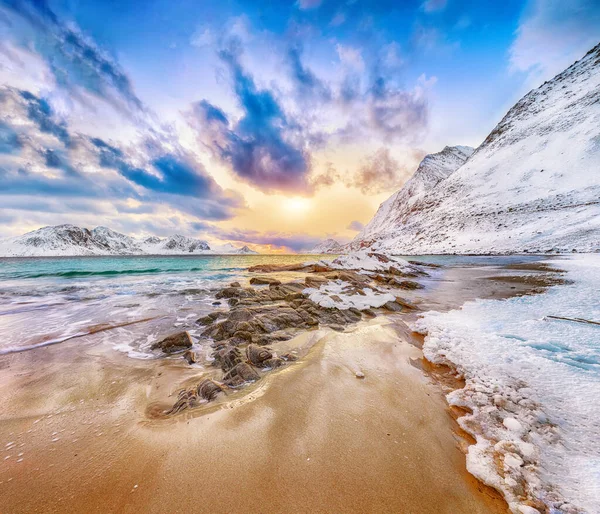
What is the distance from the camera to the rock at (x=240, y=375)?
4.07 metres

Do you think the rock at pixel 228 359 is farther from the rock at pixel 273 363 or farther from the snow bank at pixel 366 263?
the snow bank at pixel 366 263

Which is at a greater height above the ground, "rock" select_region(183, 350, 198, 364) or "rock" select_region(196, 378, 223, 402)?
"rock" select_region(196, 378, 223, 402)

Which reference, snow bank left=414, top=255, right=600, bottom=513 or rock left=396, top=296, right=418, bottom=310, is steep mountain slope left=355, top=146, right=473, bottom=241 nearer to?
rock left=396, top=296, right=418, bottom=310

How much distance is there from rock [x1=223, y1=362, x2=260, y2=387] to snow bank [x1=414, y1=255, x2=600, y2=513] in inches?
127

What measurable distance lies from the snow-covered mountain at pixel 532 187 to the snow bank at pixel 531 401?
4374 cm

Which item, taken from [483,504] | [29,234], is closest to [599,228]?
[483,504]

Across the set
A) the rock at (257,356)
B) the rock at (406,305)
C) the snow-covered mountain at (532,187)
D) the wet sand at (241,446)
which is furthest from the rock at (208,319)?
the snow-covered mountain at (532,187)

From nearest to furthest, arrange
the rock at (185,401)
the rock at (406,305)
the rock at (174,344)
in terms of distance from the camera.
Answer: the rock at (185,401), the rock at (174,344), the rock at (406,305)

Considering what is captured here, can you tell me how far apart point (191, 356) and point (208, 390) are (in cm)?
185

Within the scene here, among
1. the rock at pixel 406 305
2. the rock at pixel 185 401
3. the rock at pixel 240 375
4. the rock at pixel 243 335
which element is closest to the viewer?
the rock at pixel 185 401

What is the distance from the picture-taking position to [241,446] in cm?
266

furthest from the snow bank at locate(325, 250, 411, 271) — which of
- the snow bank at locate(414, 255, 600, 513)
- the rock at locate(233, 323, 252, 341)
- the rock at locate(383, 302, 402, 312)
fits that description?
the rock at locate(233, 323, 252, 341)

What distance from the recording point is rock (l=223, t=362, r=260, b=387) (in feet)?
13.4

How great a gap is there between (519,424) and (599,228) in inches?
2168
